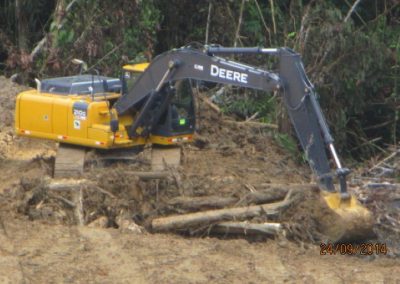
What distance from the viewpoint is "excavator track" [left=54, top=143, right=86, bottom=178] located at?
12164 mm

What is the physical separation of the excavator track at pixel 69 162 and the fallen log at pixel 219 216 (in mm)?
1900

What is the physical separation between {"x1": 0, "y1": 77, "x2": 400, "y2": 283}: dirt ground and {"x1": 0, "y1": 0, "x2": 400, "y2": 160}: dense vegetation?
352 cm

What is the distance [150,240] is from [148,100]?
246cm

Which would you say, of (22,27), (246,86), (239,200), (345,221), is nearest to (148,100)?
(246,86)

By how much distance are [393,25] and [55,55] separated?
633 cm

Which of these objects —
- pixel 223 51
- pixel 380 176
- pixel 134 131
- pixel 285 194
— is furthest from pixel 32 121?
pixel 380 176

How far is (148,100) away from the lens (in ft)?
38.9

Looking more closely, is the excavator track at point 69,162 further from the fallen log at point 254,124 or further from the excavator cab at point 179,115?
the fallen log at point 254,124

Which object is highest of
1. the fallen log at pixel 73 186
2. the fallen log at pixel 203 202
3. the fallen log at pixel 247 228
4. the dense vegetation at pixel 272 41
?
the dense vegetation at pixel 272 41

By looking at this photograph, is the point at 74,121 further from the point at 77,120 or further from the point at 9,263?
the point at 9,263

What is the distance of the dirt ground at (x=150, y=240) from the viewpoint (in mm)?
8789
